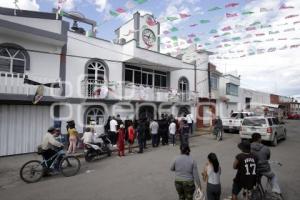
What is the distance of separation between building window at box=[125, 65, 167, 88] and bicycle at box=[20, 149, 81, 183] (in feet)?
33.2

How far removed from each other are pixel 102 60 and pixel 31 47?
471 centimetres

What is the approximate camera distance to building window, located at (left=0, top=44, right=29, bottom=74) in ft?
40.4

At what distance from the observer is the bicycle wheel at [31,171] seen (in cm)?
788

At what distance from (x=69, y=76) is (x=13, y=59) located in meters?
3.14

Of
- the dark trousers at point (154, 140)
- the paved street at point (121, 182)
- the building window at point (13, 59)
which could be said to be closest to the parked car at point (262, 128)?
the paved street at point (121, 182)

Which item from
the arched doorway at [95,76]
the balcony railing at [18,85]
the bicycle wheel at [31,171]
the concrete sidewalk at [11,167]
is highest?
the arched doorway at [95,76]

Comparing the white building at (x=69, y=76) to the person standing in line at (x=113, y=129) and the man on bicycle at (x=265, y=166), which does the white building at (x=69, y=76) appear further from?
the man on bicycle at (x=265, y=166)

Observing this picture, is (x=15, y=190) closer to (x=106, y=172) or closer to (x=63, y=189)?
(x=63, y=189)

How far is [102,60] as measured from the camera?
16.3 metres

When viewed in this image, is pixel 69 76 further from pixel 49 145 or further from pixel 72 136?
pixel 49 145

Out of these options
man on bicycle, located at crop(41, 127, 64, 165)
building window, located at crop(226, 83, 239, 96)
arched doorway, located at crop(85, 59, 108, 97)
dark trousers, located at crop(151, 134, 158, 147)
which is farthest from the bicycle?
building window, located at crop(226, 83, 239, 96)

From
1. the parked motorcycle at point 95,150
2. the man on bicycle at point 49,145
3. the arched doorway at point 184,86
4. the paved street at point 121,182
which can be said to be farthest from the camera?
the arched doorway at point 184,86

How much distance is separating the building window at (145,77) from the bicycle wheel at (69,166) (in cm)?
995

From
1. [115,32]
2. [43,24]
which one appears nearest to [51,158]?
[43,24]
